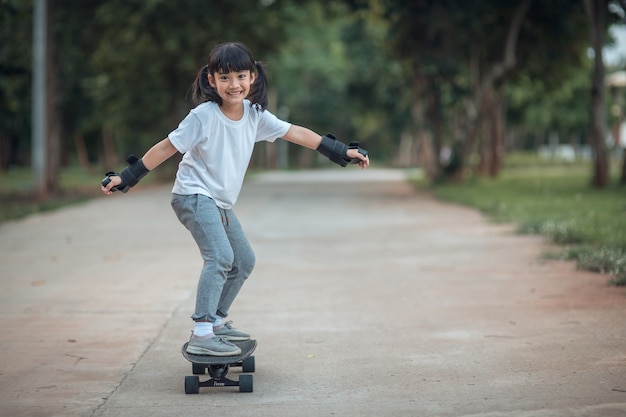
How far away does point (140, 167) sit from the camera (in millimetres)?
5195

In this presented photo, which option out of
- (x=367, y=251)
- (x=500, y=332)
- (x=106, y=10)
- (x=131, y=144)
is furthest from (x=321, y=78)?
(x=500, y=332)

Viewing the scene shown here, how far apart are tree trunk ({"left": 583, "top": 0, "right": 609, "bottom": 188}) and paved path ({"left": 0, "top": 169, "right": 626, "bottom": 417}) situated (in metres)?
10.4

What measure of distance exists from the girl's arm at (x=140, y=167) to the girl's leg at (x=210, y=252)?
26 cm

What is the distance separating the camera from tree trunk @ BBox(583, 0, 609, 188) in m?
22.0

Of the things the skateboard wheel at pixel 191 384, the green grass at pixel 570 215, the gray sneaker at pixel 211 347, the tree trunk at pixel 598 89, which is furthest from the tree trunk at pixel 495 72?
the skateboard wheel at pixel 191 384

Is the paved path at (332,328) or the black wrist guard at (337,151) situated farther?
the black wrist guard at (337,151)

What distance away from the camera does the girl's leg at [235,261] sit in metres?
5.33

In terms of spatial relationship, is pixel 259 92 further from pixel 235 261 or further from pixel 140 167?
pixel 235 261

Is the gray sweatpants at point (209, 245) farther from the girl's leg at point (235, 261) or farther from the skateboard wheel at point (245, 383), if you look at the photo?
the skateboard wheel at point (245, 383)

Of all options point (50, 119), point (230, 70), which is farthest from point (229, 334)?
point (50, 119)

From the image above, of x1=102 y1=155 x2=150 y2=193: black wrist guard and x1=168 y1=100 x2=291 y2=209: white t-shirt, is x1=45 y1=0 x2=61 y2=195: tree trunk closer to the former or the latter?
x1=102 y1=155 x2=150 y2=193: black wrist guard

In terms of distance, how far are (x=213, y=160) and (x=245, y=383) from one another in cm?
113

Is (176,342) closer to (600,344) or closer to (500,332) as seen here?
(500,332)

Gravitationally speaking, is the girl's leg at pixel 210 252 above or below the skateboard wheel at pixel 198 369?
above
